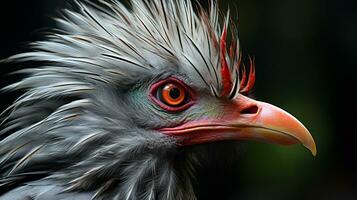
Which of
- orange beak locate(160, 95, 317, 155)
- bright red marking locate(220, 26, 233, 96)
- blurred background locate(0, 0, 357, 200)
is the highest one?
bright red marking locate(220, 26, 233, 96)

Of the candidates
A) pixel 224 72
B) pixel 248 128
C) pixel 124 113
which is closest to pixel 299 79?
pixel 224 72

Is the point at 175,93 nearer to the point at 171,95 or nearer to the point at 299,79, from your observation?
the point at 171,95

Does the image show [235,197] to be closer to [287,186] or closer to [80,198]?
[287,186]

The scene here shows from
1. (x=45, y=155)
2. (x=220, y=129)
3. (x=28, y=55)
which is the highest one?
(x=28, y=55)

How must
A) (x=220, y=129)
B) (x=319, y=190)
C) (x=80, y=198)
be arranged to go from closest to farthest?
(x=80, y=198) < (x=220, y=129) < (x=319, y=190)

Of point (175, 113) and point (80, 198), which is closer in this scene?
point (80, 198)

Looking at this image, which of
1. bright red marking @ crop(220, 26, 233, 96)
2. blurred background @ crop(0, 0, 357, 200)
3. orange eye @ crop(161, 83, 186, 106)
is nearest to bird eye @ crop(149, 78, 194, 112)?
orange eye @ crop(161, 83, 186, 106)

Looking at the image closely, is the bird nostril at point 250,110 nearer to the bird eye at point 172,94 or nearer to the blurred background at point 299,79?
the bird eye at point 172,94

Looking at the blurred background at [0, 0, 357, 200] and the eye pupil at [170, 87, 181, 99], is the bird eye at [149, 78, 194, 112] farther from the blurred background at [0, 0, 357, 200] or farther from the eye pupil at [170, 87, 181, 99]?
the blurred background at [0, 0, 357, 200]

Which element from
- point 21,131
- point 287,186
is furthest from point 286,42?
point 21,131
